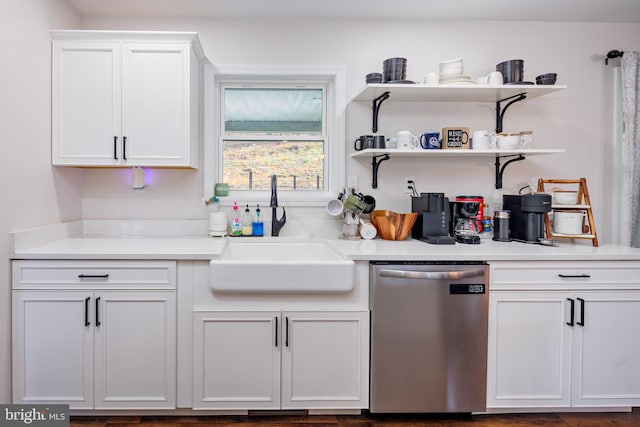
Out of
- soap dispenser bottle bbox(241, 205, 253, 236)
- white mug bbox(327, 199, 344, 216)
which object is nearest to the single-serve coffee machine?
white mug bbox(327, 199, 344, 216)

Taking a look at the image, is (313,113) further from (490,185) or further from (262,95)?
(490,185)

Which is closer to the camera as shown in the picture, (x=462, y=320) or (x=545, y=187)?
(x=462, y=320)

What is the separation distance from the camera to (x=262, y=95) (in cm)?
267

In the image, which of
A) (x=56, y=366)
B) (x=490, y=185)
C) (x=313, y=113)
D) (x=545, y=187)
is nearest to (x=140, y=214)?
(x=56, y=366)

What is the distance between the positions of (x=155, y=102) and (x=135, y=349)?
1367mm

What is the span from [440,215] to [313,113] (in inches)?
44.2

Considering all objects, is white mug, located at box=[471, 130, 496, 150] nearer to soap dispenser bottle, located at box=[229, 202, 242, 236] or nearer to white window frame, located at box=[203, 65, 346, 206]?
white window frame, located at box=[203, 65, 346, 206]

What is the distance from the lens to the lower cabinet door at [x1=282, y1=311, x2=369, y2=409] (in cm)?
193

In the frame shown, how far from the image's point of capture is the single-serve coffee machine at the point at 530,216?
7.38ft

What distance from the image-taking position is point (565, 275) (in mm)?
1954

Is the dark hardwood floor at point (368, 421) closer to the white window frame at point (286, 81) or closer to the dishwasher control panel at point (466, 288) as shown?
the dishwasher control panel at point (466, 288)

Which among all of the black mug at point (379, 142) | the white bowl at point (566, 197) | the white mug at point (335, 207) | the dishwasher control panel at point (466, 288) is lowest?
the dishwasher control panel at point (466, 288)

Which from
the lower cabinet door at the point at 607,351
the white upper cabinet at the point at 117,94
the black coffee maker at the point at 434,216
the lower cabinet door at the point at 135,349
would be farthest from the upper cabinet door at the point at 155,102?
the lower cabinet door at the point at 607,351

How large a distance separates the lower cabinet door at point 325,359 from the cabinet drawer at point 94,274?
2.16 ft
